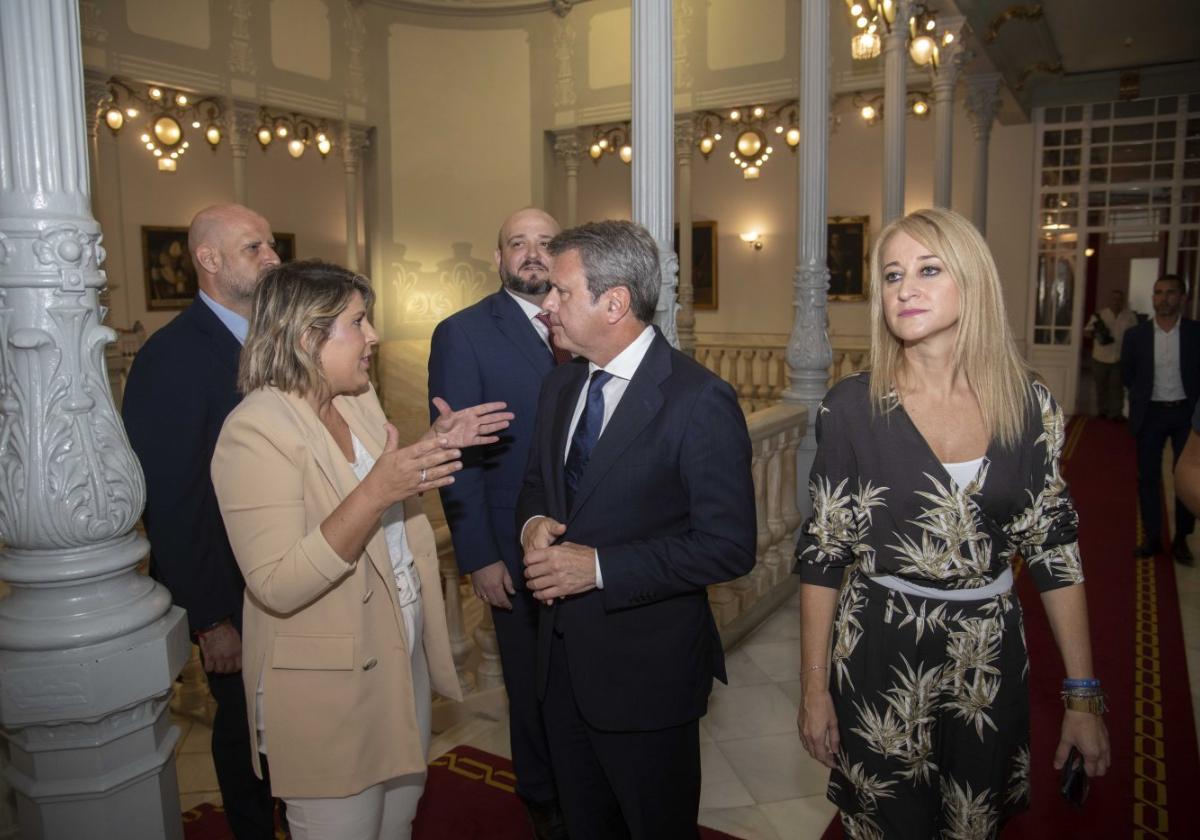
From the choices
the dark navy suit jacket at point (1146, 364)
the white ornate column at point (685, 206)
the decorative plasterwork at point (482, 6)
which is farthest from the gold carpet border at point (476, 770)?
the decorative plasterwork at point (482, 6)

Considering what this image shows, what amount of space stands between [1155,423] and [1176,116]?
27.3 ft

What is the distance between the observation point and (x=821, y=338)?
19.0 feet

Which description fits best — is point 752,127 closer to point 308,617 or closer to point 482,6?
point 482,6

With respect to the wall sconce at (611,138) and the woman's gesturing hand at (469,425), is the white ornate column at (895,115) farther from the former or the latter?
the wall sconce at (611,138)

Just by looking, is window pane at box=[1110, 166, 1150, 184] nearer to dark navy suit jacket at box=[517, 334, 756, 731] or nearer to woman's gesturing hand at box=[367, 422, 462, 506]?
dark navy suit jacket at box=[517, 334, 756, 731]

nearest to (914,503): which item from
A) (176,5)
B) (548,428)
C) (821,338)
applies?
(548,428)

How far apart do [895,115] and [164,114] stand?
27.7ft

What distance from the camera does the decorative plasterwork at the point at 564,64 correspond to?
1358cm

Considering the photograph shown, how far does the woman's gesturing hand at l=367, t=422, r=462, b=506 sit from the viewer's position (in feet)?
5.72

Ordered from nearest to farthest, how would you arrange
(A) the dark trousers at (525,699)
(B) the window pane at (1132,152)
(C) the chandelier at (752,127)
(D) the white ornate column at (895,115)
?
(A) the dark trousers at (525,699) → (D) the white ornate column at (895,115) → (C) the chandelier at (752,127) → (B) the window pane at (1132,152)

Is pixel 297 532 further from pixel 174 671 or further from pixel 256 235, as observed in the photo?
pixel 256 235

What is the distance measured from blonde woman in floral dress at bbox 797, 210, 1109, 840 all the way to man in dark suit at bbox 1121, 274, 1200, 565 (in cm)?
470

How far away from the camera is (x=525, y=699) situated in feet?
9.02

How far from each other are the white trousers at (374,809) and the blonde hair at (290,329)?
2.39ft
